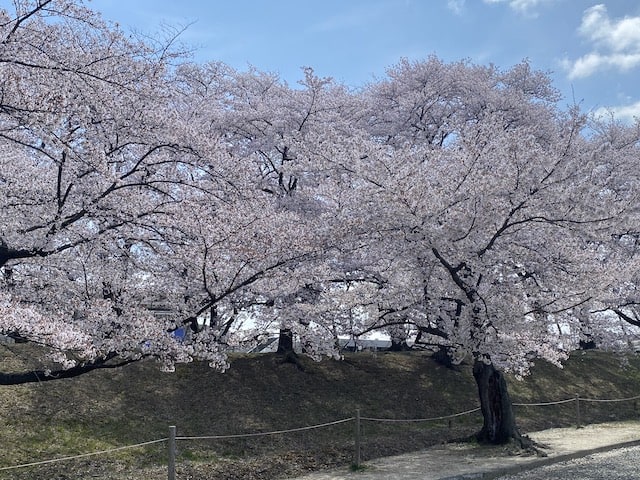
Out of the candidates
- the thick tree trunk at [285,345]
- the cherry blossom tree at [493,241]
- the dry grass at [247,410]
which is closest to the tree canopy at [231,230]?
the cherry blossom tree at [493,241]

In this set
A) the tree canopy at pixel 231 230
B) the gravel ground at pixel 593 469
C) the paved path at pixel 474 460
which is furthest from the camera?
the paved path at pixel 474 460

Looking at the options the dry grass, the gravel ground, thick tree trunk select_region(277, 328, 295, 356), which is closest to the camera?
the gravel ground

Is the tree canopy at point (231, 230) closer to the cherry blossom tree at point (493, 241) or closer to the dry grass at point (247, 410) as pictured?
the cherry blossom tree at point (493, 241)

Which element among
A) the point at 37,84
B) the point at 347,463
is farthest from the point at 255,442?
the point at 37,84

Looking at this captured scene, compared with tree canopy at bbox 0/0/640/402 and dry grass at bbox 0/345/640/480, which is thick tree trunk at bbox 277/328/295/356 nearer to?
dry grass at bbox 0/345/640/480

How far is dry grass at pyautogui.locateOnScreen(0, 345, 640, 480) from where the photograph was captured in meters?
11.7

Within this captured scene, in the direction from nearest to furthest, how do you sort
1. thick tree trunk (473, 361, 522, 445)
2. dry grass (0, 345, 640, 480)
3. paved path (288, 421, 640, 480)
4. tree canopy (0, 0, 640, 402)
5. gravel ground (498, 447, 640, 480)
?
tree canopy (0, 0, 640, 402) < gravel ground (498, 447, 640, 480) < paved path (288, 421, 640, 480) < dry grass (0, 345, 640, 480) < thick tree trunk (473, 361, 522, 445)

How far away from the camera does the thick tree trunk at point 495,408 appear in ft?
43.1

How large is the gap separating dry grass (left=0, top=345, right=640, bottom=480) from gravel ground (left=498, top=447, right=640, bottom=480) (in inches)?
135

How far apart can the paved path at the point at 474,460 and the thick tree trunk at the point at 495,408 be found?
0.44 m

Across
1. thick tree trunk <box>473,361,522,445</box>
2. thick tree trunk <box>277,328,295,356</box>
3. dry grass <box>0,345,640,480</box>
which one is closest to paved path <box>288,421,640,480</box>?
thick tree trunk <box>473,361,522,445</box>

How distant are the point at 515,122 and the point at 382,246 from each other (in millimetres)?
13500

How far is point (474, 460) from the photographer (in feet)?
38.2

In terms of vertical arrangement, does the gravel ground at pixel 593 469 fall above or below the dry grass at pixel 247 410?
below
